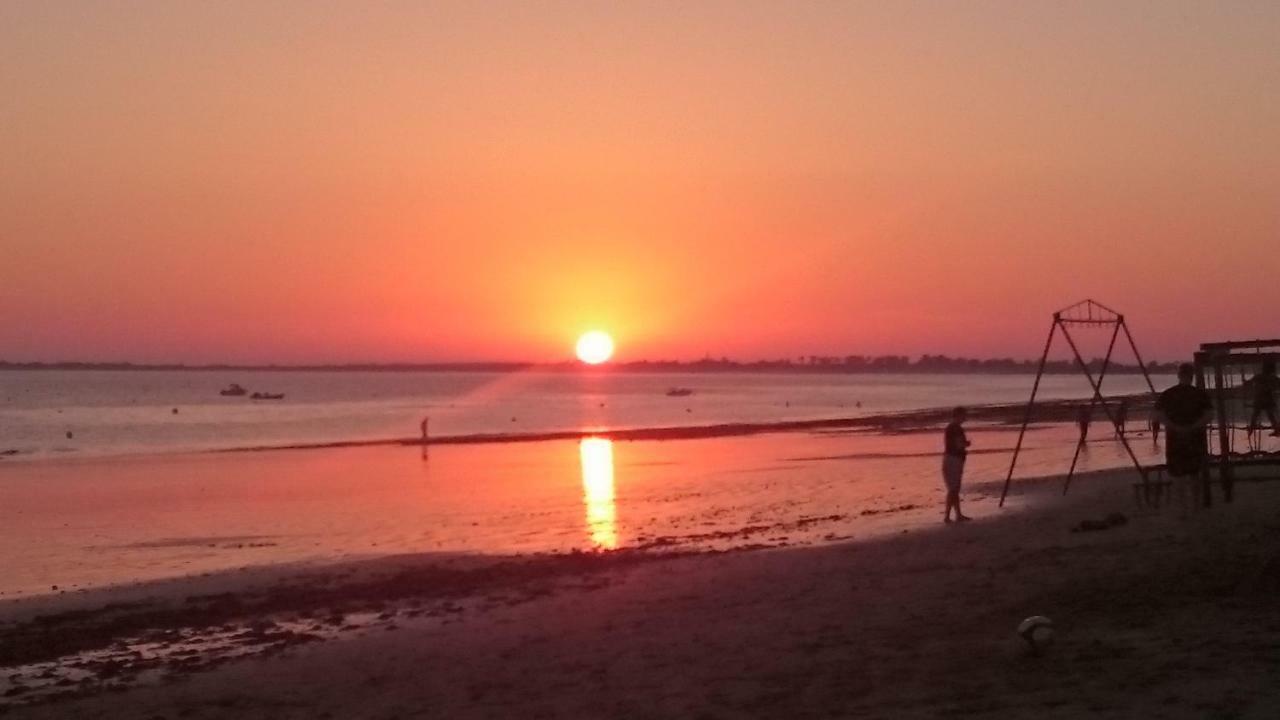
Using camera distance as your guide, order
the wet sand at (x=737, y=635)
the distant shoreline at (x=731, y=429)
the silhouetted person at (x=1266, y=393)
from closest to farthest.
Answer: the wet sand at (x=737, y=635) < the silhouetted person at (x=1266, y=393) < the distant shoreline at (x=731, y=429)

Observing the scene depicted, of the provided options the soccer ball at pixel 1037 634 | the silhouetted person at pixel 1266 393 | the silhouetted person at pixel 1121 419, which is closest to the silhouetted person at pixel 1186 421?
the silhouetted person at pixel 1266 393

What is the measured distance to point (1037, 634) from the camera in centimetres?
977

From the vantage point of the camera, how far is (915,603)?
1294 centimetres

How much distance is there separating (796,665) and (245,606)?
9407 mm

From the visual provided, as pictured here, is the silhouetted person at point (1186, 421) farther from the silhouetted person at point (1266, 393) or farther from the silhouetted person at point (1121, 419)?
the silhouetted person at point (1121, 419)

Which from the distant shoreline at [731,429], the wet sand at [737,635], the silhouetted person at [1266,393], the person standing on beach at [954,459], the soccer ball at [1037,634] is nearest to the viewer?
the wet sand at [737,635]

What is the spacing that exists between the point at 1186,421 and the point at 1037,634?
7952mm

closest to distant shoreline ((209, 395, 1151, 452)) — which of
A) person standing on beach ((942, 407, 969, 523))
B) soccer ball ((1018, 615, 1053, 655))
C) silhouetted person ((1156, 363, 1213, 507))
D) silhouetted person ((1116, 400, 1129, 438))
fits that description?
silhouetted person ((1116, 400, 1129, 438))

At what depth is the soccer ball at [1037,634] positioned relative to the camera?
32.0 feet

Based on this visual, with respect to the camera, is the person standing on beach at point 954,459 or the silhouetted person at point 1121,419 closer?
the person standing on beach at point 954,459

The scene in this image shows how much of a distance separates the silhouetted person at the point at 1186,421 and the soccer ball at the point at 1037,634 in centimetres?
735

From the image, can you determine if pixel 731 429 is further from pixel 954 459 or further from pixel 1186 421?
pixel 1186 421

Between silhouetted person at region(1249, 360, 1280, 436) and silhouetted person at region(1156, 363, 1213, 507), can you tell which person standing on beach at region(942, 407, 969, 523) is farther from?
silhouetted person at region(1249, 360, 1280, 436)

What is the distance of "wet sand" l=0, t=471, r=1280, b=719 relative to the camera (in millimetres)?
9266
